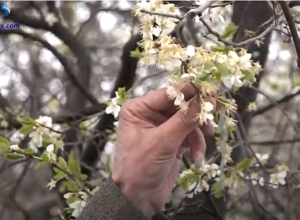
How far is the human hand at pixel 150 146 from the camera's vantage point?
2.81 feet

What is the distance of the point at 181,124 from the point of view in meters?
0.82

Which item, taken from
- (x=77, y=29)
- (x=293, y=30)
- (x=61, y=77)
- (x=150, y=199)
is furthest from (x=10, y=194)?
(x=293, y=30)

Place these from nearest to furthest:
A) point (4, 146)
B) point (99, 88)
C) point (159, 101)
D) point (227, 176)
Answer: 1. point (159, 101)
2. point (4, 146)
3. point (227, 176)
4. point (99, 88)

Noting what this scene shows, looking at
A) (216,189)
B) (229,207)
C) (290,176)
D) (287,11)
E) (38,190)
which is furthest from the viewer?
(38,190)

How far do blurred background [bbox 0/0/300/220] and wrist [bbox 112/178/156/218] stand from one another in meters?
Answer: 0.68

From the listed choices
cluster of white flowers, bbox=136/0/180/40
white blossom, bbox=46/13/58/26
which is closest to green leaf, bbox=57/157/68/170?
cluster of white flowers, bbox=136/0/180/40

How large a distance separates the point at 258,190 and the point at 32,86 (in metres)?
1.01

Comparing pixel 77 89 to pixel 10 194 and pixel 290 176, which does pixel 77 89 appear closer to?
pixel 10 194

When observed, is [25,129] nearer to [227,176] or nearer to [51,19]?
[227,176]

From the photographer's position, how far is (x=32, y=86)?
2516 mm

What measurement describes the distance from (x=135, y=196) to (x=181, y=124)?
0.55 feet

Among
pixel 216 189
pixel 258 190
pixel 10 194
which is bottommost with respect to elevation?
pixel 258 190
